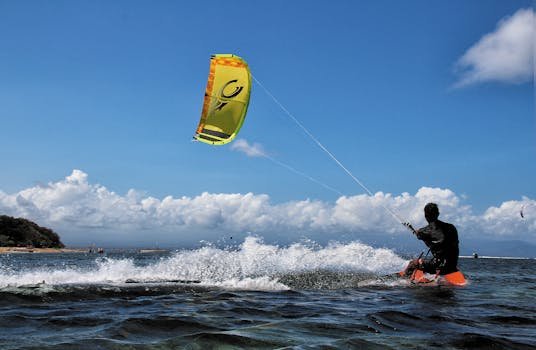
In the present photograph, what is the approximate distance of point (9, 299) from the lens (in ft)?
34.3

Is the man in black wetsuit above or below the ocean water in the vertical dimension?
above

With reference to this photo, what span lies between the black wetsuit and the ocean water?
3.50ft

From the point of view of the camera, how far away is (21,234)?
115m

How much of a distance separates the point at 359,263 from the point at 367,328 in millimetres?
15702

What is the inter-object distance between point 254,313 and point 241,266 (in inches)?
433

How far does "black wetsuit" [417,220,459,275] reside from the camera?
15281 millimetres

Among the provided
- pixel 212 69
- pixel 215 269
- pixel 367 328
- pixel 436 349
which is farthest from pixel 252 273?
pixel 436 349

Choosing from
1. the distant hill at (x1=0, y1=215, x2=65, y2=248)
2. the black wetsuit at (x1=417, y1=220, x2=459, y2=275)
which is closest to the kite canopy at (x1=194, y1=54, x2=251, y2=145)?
the black wetsuit at (x1=417, y1=220, x2=459, y2=275)

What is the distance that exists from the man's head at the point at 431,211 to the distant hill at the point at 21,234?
11722cm

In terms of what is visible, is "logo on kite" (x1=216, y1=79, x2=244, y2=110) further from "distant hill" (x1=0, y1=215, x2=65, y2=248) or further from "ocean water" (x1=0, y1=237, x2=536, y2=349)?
"distant hill" (x1=0, y1=215, x2=65, y2=248)

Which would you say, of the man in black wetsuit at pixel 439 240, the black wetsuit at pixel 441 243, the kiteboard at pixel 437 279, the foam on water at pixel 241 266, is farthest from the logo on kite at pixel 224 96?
the kiteboard at pixel 437 279

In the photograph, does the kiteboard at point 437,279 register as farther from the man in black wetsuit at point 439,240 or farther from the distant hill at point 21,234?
the distant hill at point 21,234

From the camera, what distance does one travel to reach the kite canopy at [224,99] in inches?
618

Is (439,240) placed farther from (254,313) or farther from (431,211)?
(254,313)
